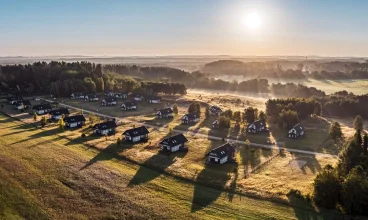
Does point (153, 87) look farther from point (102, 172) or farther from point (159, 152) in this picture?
point (102, 172)

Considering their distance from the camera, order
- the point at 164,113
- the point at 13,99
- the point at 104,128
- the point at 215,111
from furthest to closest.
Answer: the point at 13,99 < the point at 215,111 < the point at 164,113 < the point at 104,128

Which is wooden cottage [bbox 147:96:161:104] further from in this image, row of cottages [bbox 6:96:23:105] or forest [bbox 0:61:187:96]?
row of cottages [bbox 6:96:23:105]

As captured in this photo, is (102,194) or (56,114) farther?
(56,114)

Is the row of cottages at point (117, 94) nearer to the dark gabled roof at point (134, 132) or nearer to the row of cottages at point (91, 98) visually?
the row of cottages at point (91, 98)

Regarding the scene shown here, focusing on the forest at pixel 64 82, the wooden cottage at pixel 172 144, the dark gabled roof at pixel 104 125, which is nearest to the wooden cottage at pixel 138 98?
the forest at pixel 64 82

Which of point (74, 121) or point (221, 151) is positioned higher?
point (74, 121)

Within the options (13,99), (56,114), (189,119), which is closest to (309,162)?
(189,119)

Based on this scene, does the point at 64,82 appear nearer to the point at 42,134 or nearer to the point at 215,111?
the point at 215,111
